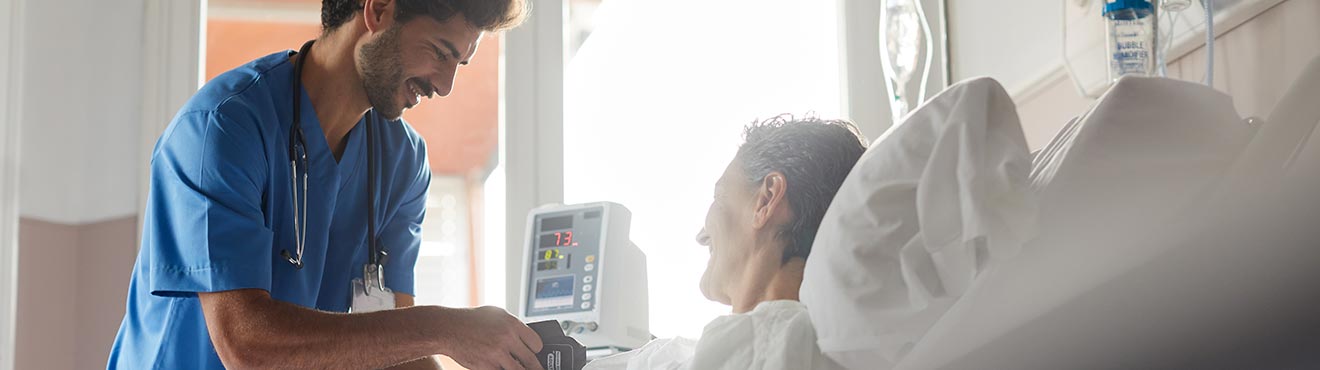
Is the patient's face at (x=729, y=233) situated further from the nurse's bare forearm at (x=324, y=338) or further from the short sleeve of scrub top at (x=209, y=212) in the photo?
the short sleeve of scrub top at (x=209, y=212)

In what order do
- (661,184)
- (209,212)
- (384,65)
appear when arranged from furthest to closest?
(661,184), (384,65), (209,212)

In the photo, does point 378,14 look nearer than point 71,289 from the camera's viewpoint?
Yes

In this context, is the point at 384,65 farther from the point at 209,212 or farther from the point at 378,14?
the point at 209,212

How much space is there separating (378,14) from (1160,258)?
4.91ft

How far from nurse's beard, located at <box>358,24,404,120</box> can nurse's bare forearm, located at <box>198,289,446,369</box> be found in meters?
0.40

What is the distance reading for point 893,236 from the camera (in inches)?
44.0

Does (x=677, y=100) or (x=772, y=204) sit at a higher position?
(x=677, y=100)

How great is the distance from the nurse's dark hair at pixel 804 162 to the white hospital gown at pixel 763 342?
32 centimetres

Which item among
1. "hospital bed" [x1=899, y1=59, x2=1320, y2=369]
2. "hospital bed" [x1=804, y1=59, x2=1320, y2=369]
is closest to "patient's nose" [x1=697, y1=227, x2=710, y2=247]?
"hospital bed" [x1=804, y1=59, x2=1320, y2=369]

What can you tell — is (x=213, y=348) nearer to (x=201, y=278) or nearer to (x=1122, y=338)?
(x=201, y=278)

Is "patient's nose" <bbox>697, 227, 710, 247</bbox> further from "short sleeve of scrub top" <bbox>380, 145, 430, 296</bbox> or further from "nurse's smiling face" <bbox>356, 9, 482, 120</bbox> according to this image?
"short sleeve of scrub top" <bbox>380, 145, 430, 296</bbox>

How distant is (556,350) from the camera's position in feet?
4.87

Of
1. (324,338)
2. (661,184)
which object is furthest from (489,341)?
(661,184)

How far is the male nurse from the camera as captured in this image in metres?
1.50
